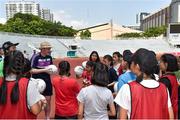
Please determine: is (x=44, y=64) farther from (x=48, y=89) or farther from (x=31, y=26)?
(x=31, y=26)

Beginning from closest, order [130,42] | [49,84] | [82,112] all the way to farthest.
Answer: [82,112], [49,84], [130,42]

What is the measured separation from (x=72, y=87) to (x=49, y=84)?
5.55 ft

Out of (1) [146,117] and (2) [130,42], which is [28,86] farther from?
(2) [130,42]

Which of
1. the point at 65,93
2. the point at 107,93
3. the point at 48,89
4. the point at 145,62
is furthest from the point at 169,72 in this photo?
the point at 48,89

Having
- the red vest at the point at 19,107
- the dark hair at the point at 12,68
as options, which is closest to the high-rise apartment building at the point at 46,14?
the dark hair at the point at 12,68

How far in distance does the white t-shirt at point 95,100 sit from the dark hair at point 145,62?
3.60ft

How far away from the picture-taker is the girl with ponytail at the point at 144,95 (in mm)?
2949

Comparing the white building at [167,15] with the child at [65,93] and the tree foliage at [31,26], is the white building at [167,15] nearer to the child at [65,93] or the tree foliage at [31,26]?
the tree foliage at [31,26]

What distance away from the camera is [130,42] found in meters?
62.3

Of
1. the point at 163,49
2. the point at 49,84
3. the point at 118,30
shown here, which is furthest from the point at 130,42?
the point at 49,84

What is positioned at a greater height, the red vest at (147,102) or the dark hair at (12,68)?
the dark hair at (12,68)

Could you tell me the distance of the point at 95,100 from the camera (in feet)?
13.5

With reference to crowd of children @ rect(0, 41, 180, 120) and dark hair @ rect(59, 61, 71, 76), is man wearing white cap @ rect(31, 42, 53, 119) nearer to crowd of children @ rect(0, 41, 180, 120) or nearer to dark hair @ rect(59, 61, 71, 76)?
dark hair @ rect(59, 61, 71, 76)

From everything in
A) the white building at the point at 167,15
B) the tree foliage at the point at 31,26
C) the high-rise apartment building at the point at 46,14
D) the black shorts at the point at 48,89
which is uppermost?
the high-rise apartment building at the point at 46,14
